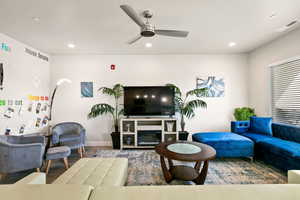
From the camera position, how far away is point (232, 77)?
425 cm

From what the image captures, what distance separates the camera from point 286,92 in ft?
10.4

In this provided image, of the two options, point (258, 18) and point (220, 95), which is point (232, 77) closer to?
point (220, 95)

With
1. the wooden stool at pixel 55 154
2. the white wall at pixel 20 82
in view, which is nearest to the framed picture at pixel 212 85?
the wooden stool at pixel 55 154

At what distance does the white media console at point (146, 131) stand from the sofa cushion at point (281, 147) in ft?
6.07

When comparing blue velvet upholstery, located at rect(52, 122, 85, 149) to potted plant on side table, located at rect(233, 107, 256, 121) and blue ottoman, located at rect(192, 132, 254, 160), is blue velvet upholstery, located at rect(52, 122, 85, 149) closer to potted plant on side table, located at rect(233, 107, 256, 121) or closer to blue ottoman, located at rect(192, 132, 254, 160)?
blue ottoman, located at rect(192, 132, 254, 160)

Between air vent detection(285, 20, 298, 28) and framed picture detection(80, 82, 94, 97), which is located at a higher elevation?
air vent detection(285, 20, 298, 28)

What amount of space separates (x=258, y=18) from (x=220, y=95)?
219 cm

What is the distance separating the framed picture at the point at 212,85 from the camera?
4223 mm

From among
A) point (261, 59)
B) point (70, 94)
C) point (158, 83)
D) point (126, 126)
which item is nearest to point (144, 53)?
point (158, 83)

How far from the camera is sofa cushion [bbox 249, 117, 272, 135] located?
10.1ft

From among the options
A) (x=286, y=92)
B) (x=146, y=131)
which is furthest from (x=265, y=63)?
(x=146, y=131)

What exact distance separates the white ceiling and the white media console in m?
1.94

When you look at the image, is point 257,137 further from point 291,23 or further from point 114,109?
point 114,109

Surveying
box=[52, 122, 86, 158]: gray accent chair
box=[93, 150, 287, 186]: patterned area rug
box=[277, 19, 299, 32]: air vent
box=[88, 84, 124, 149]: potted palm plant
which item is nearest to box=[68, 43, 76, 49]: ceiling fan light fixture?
box=[88, 84, 124, 149]: potted palm plant
